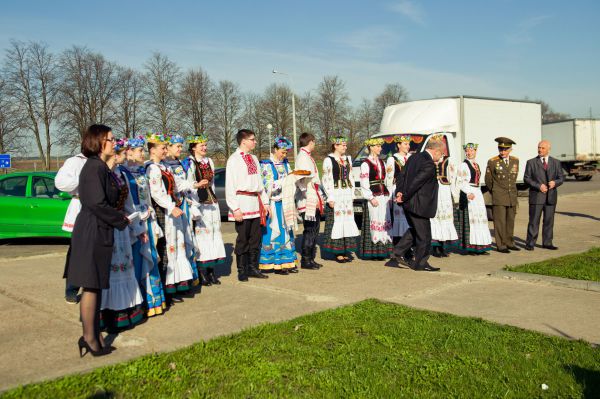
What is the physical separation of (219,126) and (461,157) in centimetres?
3894

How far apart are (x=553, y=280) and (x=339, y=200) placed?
3408mm

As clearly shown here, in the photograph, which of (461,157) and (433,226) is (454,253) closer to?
(433,226)

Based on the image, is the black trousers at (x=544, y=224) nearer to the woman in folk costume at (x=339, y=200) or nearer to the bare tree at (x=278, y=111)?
the woman in folk costume at (x=339, y=200)

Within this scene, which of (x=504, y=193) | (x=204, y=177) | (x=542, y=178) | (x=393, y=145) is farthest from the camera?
(x=393, y=145)

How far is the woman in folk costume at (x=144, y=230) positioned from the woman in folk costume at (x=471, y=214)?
18.5 feet

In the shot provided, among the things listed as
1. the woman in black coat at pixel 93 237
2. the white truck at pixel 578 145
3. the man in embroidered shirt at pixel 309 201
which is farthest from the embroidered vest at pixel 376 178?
the white truck at pixel 578 145

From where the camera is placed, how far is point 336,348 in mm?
4762

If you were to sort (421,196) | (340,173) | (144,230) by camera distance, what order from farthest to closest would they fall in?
(340,173) → (421,196) → (144,230)

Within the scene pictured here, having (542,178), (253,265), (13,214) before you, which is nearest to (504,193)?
(542,178)

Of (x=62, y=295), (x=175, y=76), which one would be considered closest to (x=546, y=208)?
(x=62, y=295)

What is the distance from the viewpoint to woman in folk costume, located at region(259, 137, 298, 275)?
8312 mm

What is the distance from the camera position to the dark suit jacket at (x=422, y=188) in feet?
26.9

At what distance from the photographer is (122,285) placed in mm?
5492

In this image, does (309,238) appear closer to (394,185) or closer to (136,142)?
(394,185)
